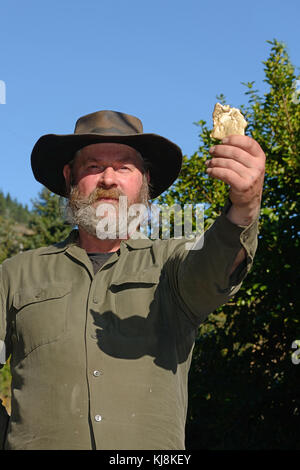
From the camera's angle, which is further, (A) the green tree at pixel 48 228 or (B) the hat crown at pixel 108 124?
(A) the green tree at pixel 48 228

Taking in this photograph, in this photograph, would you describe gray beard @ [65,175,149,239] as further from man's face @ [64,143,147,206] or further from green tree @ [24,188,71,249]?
green tree @ [24,188,71,249]

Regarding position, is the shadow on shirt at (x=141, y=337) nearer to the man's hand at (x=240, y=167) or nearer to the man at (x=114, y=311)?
the man at (x=114, y=311)

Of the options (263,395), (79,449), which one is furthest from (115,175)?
(263,395)

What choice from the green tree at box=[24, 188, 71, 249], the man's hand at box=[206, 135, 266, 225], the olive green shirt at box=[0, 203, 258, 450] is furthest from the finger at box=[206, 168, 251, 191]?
the green tree at box=[24, 188, 71, 249]

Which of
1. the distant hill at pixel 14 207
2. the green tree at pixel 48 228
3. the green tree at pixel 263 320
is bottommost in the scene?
the green tree at pixel 263 320

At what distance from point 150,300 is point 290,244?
4774 mm

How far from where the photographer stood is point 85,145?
3.44 metres

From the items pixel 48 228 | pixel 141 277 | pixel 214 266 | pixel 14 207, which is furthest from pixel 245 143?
pixel 14 207

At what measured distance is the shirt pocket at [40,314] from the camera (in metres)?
2.72

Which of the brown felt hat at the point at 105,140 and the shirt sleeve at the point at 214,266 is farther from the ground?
the brown felt hat at the point at 105,140

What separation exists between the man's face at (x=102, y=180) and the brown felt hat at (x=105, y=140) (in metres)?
0.08

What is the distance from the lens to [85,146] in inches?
135

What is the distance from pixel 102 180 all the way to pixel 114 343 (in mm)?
981

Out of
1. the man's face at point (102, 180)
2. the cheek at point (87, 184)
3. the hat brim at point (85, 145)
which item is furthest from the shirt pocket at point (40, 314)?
the hat brim at point (85, 145)
